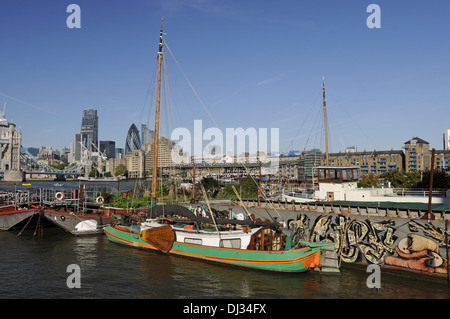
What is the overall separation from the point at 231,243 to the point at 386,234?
1246cm

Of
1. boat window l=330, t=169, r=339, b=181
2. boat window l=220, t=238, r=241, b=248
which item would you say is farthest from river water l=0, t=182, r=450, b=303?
boat window l=330, t=169, r=339, b=181

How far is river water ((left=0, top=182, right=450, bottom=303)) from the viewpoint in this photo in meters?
22.6

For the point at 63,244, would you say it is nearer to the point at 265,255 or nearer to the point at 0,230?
the point at 0,230

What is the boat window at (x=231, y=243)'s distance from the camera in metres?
29.2

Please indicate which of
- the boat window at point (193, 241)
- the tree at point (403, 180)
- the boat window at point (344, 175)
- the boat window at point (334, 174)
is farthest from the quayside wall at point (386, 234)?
the tree at point (403, 180)

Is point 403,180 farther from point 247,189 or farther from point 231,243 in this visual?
point 231,243

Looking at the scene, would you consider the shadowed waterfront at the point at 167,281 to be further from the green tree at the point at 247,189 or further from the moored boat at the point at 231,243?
the green tree at the point at 247,189

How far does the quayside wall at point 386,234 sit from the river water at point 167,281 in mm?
1070

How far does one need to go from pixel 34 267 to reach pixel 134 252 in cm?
901

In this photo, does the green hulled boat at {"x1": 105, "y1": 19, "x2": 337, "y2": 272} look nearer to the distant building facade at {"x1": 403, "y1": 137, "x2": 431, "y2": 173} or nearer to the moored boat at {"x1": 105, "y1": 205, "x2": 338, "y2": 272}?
the moored boat at {"x1": 105, "y1": 205, "x2": 338, "y2": 272}

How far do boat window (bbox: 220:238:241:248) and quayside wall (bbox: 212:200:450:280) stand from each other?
25.7ft

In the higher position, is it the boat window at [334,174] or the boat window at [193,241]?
the boat window at [334,174]

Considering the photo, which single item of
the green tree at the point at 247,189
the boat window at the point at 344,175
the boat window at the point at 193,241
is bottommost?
the boat window at the point at 193,241

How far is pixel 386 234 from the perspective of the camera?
2748 centimetres
